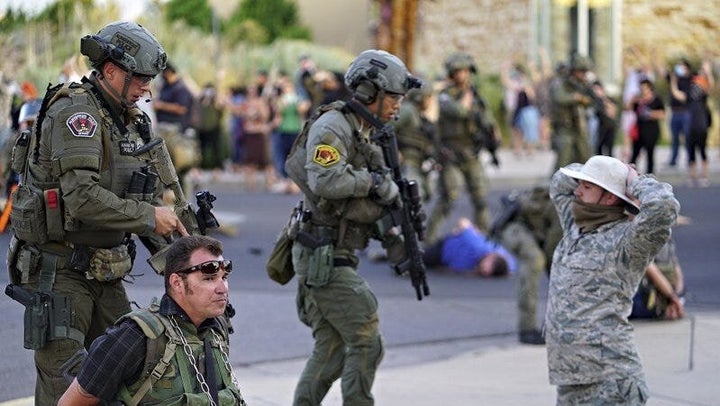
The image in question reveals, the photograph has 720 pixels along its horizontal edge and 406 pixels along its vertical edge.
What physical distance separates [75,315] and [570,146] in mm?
10423

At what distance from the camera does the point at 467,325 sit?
10.1 metres

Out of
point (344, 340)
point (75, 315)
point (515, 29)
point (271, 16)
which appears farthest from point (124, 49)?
point (271, 16)

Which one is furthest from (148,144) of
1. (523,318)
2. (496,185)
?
(496,185)

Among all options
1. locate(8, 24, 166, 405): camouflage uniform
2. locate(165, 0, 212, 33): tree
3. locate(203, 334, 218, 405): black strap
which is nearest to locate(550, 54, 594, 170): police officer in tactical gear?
locate(8, 24, 166, 405): camouflage uniform

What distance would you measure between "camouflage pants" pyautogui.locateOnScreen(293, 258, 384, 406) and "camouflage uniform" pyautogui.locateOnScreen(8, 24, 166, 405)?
1.11m

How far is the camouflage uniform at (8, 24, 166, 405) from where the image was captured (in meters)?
5.46

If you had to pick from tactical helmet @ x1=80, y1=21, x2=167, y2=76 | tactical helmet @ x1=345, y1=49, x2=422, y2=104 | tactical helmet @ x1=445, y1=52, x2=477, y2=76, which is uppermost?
tactical helmet @ x1=80, y1=21, x2=167, y2=76

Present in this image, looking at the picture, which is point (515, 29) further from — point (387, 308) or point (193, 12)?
point (387, 308)

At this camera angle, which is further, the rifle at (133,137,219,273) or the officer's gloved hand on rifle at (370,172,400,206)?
the officer's gloved hand on rifle at (370,172,400,206)

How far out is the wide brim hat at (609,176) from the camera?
593cm

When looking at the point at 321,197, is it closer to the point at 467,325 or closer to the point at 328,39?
the point at 467,325

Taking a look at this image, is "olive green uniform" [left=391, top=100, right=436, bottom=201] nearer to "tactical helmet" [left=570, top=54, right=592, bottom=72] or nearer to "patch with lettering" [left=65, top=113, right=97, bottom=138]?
"tactical helmet" [left=570, top=54, right=592, bottom=72]

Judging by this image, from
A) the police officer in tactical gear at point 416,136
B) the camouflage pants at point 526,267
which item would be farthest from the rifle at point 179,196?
the police officer in tactical gear at point 416,136

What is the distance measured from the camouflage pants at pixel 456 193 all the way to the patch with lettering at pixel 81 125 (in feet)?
25.2
